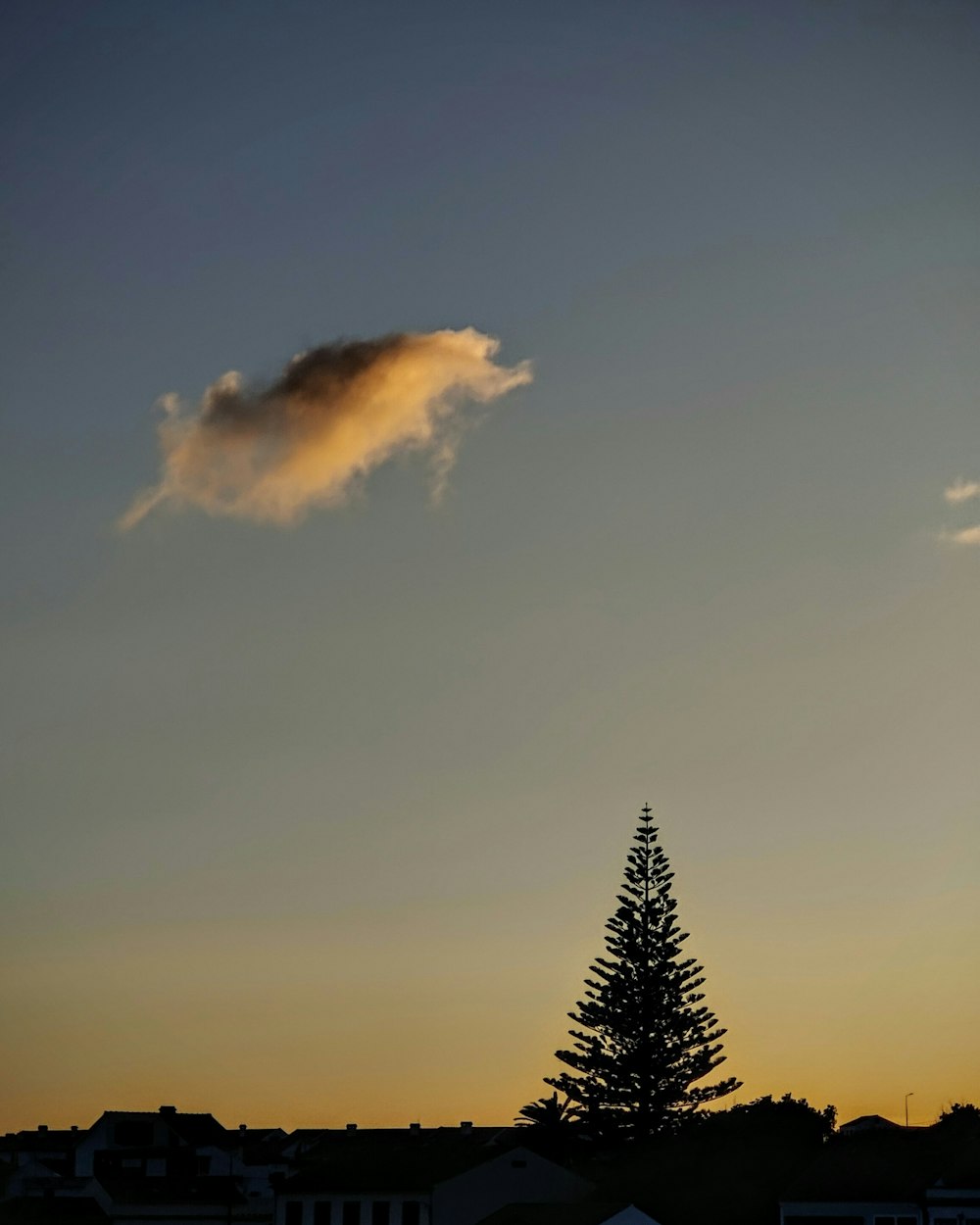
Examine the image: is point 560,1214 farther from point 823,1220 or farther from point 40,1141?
point 40,1141

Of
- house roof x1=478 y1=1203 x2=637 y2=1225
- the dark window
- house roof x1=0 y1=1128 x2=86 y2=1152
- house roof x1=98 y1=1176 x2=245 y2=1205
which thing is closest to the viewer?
house roof x1=478 y1=1203 x2=637 y2=1225

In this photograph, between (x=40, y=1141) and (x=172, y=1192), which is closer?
(x=172, y=1192)

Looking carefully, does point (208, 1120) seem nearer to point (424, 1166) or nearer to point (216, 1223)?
point (216, 1223)

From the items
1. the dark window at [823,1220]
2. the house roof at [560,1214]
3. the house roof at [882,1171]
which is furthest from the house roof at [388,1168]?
the house roof at [882,1171]

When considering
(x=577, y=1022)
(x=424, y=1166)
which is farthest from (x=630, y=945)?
(x=424, y=1166)

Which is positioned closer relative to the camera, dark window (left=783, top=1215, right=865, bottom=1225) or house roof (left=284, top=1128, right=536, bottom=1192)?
dark window (left=783, top=1215, right=865, bottom=1225)

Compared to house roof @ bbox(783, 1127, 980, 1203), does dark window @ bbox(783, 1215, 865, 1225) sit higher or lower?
lower

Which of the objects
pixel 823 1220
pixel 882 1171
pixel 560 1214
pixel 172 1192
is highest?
pixel 172 1192

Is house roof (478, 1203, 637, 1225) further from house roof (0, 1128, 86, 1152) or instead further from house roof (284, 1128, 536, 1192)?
house roof (0, 1128, 86, 1152)

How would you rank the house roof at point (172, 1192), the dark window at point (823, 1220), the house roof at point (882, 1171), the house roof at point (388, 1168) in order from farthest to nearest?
the house roof at point (172, 1192) → the house roof at point (388, 1168) → the house roof at point (882, 1171) → the dark window at point (823, 1220)

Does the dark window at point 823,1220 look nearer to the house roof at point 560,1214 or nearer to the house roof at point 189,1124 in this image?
the house roof at point 560,1214

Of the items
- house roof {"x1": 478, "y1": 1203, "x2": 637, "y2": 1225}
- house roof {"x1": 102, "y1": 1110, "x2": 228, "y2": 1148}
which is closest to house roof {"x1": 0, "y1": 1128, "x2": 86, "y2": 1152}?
house roof {"x1": 102, "y1": 1110, "x2": 228, "y2": 1148}

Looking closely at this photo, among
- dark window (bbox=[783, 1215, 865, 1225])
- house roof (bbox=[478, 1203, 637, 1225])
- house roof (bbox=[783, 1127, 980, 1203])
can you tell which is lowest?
dark window (bbox=[783, 1215, 865, 1225])

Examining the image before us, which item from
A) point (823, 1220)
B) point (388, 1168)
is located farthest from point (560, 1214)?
point (823, 1220)
